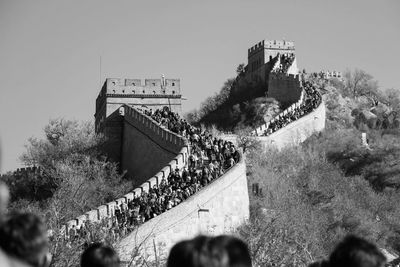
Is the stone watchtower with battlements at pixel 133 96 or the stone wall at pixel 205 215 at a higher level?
the stone watchtower with battlements at pixel 133 96

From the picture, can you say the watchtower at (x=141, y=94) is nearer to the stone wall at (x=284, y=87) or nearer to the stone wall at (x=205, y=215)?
the stone wall at (x=284, y=87)

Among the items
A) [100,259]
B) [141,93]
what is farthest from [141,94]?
[100,259]

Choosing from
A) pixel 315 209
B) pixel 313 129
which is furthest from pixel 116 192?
pixel 313 129

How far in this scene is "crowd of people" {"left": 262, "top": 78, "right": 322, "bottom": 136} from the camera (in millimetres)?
52906

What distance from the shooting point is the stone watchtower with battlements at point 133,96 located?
166ft

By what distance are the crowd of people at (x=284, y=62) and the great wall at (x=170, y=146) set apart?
254mm

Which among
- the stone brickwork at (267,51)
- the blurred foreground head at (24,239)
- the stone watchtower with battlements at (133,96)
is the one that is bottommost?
the blurred foreground head at (24,239)

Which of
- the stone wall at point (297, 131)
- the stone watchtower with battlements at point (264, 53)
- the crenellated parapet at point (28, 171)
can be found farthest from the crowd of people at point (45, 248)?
the stone watchtower with battlements at point (264, 53)

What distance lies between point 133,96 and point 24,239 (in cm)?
4672

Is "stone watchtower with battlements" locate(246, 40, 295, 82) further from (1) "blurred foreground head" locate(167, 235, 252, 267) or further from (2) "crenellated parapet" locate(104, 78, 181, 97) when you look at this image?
(1) "blurred foreground head" locate(167, 235, 252, 267)

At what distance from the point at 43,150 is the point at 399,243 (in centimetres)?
1989

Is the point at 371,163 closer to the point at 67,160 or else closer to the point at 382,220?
the point at 382,220

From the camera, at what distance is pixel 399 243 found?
1634 inches

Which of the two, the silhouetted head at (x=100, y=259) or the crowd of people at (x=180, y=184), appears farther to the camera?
the crowd of people at (x=180, y=184)
